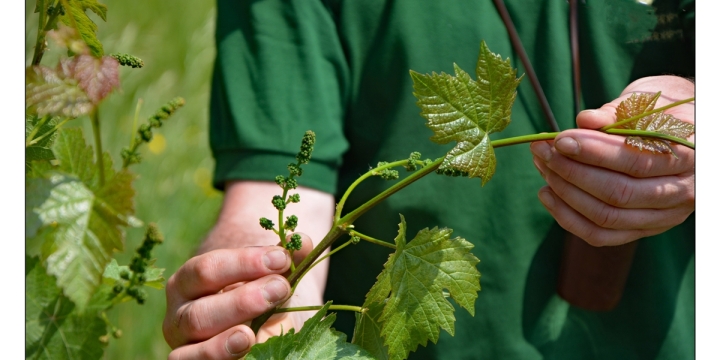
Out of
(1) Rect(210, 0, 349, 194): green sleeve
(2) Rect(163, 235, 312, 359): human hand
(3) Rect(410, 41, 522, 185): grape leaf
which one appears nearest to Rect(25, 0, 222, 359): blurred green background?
(1) Rect(210, 0, 349, 194): green sleeve

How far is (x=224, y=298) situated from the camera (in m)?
0.50

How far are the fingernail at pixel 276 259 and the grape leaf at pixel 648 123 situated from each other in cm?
26

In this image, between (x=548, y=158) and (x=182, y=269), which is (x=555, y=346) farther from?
(x=182, y=269)

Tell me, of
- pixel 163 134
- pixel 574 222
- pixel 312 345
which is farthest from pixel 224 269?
pixel 163 134

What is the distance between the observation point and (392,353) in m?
0.40

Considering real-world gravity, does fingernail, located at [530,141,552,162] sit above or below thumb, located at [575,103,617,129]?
below

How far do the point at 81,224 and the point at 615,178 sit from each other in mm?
460

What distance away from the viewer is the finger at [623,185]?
0.54 m

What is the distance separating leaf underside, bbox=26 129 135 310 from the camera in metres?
0.32

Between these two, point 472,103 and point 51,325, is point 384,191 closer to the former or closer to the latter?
point 472,103

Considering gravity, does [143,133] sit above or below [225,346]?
above

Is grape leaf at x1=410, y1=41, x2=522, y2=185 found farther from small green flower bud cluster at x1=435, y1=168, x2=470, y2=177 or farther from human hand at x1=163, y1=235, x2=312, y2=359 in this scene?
human hand at x1=163, y1=235, x2=312, y2=359

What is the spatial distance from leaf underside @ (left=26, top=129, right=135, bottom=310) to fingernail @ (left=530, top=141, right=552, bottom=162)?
0.33m

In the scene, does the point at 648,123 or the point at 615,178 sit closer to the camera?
the point at 648,123
